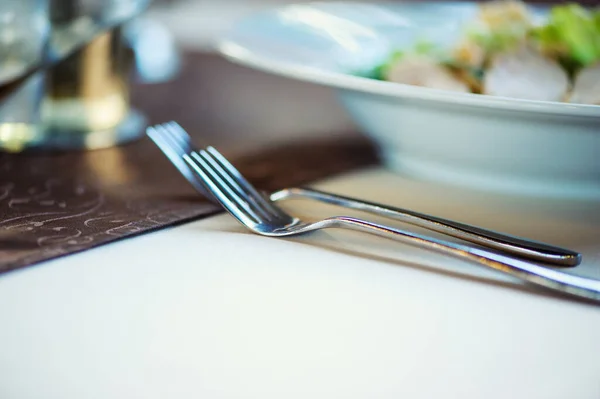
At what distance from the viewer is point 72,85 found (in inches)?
28.2

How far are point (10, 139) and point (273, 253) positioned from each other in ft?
1.23

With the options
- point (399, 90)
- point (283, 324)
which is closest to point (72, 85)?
point (399, 90)

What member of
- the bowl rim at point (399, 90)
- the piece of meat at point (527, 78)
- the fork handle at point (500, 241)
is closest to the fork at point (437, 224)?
the fork handle at point (500, 241)

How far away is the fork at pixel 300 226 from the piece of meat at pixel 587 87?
0.26 m

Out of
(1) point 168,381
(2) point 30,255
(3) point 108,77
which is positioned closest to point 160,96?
(3) point 108,77

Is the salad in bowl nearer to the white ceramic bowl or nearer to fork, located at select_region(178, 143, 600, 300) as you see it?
the white ceramic bowl

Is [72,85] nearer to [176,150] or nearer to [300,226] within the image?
[176,150]

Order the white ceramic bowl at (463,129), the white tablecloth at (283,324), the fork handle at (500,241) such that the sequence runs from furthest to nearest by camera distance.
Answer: the white ceramic bowl at (463,129) < the fork handle at (500,241) < the white tablecloth at (283,324)

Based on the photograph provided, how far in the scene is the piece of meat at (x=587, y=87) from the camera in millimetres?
605

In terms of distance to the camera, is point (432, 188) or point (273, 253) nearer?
point (273, 253)

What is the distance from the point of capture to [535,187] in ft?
2.05

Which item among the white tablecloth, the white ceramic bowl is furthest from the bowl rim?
the white tablecloth

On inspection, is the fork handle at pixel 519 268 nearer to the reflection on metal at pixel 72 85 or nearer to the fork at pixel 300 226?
the fork at pixel 300 226

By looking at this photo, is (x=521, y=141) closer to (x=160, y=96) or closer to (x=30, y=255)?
(x=30, y=255)
